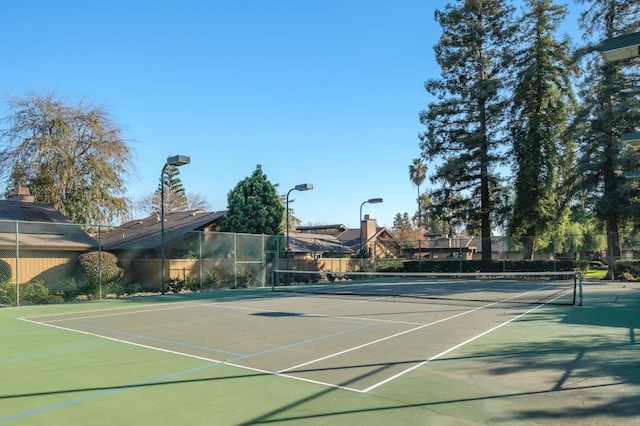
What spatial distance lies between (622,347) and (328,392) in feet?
18.9

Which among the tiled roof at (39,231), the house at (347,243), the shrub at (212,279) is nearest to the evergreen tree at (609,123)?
the house at (347,243)

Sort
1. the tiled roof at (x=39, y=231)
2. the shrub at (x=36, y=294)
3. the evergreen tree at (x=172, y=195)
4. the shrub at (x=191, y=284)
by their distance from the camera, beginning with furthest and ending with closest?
the evergreen tree at (x=172, y=195) < the shrub at (x=191, y=284) < the tiled roof at (x=39, y=231) < the shrub at (x=36, y=294)

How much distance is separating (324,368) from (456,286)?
60.7 feet

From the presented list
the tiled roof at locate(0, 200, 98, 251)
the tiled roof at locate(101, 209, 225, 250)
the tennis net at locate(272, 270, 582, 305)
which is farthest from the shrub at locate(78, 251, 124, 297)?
the tennis net at locate(272, 270, 582, 305)

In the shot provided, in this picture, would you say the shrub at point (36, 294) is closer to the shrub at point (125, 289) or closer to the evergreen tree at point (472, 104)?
the shrub at point (125, 289)

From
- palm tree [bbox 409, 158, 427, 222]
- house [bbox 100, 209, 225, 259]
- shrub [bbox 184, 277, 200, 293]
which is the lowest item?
shrub [bbox 184, 277, 200, 293]

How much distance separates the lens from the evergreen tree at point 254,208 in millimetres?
30250

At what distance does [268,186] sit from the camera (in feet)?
103

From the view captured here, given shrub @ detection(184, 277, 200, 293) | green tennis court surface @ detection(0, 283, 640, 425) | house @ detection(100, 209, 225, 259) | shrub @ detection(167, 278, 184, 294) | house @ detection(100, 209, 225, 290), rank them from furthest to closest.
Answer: house @ detection(100, 209, 225, 259)
house @ detection(100, 209, 225, 290)
shrub @ detection(184, 277, 200, 293)
shrub @ detection(167, 278, 184, 294)
green tennis court surface @ detection(0, 283, 640, 425)

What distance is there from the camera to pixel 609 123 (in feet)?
97.6

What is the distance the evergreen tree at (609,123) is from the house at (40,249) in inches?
1195

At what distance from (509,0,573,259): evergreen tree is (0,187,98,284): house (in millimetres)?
27437

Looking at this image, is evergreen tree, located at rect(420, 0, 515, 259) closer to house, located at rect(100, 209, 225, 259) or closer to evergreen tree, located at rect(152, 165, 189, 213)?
house, located at rect(100, 209, 225, 259)

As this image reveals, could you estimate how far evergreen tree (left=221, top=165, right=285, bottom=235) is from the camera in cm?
3025
